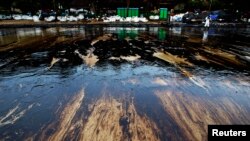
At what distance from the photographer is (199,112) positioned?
4.76 meters

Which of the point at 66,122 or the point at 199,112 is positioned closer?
the point at 66,122

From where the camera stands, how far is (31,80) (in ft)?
22.4

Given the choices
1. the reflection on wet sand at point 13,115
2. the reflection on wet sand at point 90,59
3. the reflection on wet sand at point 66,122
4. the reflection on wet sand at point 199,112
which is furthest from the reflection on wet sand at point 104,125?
the reflection on wet sand at point 90,59

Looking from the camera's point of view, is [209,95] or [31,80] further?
[31,80]

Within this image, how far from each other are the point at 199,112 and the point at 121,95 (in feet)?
6.35

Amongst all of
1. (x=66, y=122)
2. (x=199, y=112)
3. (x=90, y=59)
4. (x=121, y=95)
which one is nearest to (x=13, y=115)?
(x=66, y=122)

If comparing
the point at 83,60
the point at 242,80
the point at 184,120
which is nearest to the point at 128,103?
the point at 184,120

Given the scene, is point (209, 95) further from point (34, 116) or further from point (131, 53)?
point (131, 53)

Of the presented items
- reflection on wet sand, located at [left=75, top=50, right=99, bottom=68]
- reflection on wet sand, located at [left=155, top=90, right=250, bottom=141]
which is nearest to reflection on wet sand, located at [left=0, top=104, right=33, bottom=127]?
reflection on wet sand, located at [left=155, top=90, right=250, bottom=141]

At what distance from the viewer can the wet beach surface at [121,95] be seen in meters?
4.10

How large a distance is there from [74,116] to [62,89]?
1.73 metres

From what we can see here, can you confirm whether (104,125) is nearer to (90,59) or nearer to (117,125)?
(117,125)

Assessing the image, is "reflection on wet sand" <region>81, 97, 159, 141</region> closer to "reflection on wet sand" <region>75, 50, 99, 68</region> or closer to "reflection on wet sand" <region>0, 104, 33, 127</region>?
"reflection on wet sand" <region>0, 104, 33, 127</region>

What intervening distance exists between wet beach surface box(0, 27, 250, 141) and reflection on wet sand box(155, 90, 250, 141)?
0.02 meters
